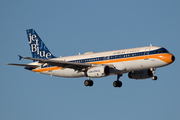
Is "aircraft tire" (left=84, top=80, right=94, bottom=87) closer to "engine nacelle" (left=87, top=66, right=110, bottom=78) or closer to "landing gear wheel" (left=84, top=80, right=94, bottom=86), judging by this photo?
"landing gear wheel" (left=84, top=80, right=94, bottom=86)

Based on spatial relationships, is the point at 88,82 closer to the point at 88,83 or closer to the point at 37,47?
the point at 88,83

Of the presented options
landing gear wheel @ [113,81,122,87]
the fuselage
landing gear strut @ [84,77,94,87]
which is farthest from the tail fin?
landing gear wheel @ [113,81,122,87]

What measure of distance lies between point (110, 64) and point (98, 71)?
3012 millimetres

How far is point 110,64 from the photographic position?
200 ft

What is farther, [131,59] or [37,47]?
[37,47]

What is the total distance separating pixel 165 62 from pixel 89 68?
1332 cm

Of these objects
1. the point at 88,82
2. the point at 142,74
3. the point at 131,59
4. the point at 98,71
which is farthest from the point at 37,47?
the point at 131,59

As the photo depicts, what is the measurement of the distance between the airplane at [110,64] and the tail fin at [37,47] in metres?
4.11

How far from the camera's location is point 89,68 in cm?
6216

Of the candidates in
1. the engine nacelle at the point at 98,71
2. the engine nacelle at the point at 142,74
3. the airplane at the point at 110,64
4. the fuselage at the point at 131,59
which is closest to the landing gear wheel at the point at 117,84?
the airplane at the point at 110,64

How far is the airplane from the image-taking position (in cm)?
5791

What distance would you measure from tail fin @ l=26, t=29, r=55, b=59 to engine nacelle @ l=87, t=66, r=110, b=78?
1499cm

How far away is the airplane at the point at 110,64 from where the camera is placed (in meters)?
57.9

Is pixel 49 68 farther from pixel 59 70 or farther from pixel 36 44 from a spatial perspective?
pixel 36 44
